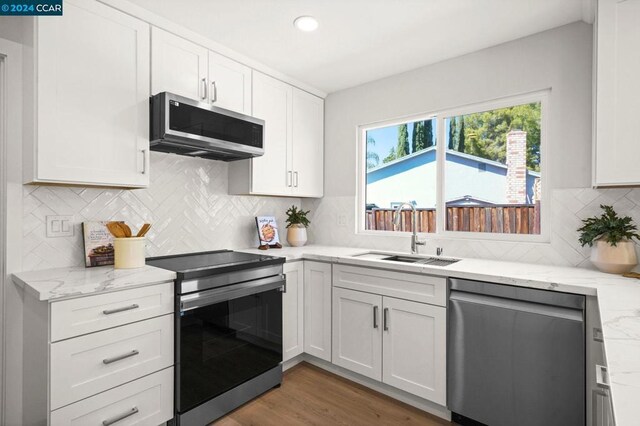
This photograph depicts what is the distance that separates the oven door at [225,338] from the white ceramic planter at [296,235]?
79 cm

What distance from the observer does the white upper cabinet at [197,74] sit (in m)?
2.12

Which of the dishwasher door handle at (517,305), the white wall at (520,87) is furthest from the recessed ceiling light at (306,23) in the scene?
the dishwasher door handle at (517,305)

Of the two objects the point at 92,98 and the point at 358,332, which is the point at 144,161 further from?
the point at 358,332

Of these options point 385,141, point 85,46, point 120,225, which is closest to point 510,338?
point 385,141

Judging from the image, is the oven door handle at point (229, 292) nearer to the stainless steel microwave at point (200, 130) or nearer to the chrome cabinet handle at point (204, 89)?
the stainless steel microwave at point (200, 130)

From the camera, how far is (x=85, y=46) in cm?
180

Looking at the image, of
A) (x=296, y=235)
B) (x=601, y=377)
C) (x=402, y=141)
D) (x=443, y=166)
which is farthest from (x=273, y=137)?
(x=601, y=377)

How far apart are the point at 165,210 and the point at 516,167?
2.56 metres

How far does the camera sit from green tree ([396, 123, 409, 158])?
306cm

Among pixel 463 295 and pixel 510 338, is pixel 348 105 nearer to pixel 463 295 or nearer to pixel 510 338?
pixel 463 295

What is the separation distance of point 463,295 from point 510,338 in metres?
0.31

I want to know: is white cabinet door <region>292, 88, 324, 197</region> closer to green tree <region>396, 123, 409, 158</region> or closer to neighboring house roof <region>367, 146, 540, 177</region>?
neighboring house roof <region>367, 146, 540, 177</region>

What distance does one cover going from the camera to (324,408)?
2.21 meters

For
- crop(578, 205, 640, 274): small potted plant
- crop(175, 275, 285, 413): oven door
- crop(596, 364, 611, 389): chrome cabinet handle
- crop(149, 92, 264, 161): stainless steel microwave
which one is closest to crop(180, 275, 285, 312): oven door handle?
crop(175, 275, 285, 413): oven door
